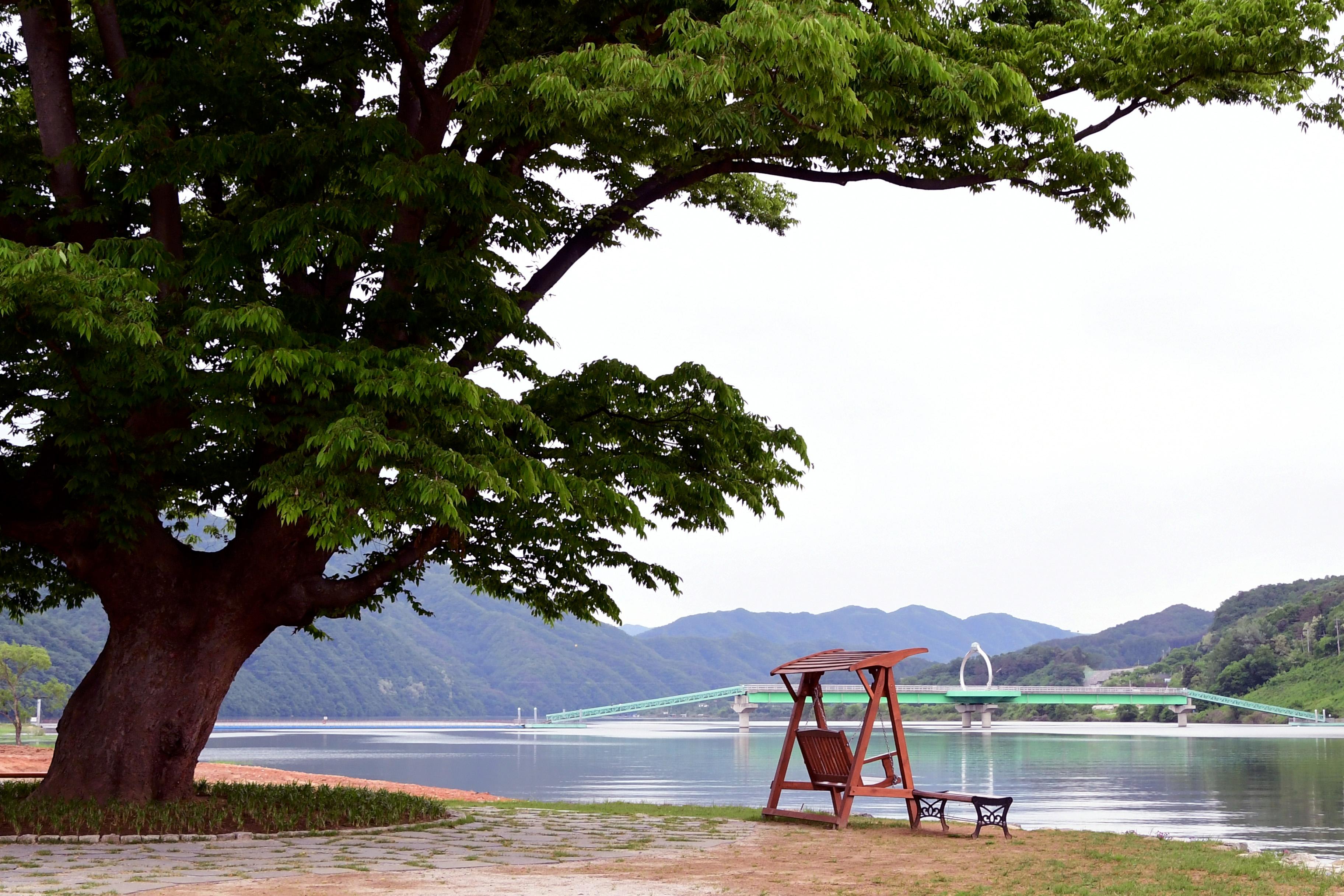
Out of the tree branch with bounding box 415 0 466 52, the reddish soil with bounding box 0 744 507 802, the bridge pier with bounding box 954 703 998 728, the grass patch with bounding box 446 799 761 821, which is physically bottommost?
the bridge pier with bounding box 954 703 998 728

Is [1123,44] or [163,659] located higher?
[1123,44]

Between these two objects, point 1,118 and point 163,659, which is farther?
point 1,118

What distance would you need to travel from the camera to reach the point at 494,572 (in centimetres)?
1709

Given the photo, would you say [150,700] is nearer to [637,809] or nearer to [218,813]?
[218,813]

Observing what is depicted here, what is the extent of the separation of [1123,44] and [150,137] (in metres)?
10.7

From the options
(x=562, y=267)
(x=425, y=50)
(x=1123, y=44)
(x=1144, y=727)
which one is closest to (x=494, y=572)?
(x=562, y=267)

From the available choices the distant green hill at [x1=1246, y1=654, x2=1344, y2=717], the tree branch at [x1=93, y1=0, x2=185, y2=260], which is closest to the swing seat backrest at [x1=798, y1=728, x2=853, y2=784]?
the tree branch at [x1=93, y1=0, x2=185, y2=260]

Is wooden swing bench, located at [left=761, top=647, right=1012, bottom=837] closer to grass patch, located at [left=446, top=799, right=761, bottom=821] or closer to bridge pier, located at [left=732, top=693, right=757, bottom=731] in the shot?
grass patch, located at [left=446, top=799, right=761, bottom=821]

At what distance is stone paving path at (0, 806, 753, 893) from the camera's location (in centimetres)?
972

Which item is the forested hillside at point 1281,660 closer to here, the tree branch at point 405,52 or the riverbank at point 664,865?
the riverbank at point 664,865

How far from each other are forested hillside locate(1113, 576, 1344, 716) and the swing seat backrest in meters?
114

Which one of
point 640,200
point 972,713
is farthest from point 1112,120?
point 972,713

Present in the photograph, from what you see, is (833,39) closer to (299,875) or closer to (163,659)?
(299,875)

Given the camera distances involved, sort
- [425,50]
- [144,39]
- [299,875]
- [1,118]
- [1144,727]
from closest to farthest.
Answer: [299,875], [144,39], [425,50], [1,118], [1144,727]
